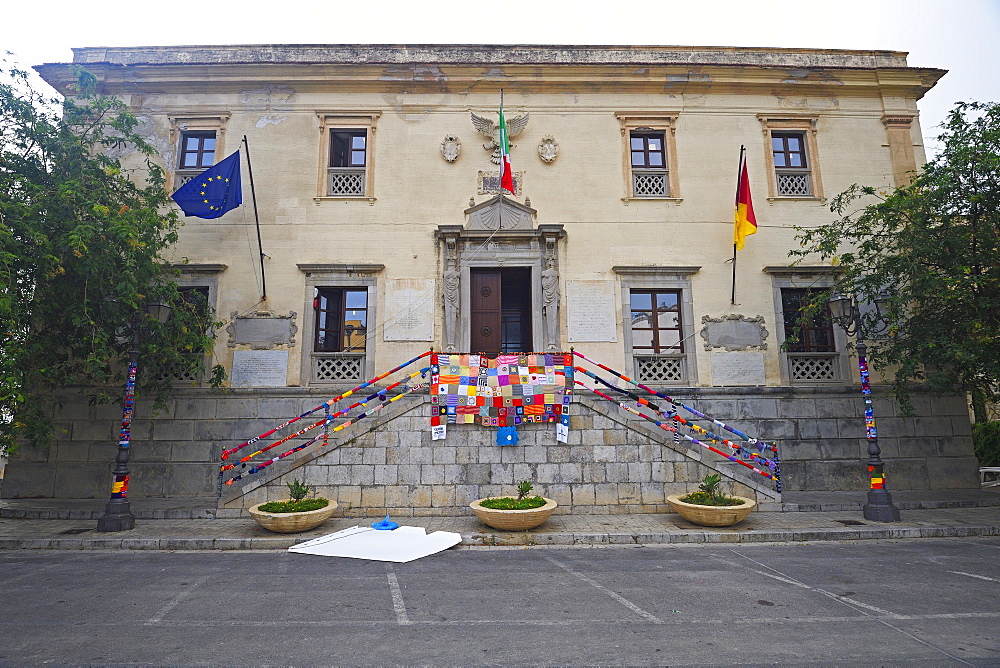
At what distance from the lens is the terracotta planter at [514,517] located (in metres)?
9.10

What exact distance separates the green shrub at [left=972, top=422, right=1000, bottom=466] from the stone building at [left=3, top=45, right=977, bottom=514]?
6.09 meters

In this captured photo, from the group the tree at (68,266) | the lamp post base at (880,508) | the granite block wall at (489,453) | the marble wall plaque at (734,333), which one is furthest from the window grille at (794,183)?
the tree at (68,266)

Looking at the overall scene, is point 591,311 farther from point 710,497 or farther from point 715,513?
point 715,513

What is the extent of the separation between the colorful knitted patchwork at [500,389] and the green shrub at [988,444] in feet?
52.6

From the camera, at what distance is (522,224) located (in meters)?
14.4

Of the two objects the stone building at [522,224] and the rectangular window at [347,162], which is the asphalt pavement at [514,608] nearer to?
the stone building at [522,224]

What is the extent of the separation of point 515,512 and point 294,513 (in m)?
3.82

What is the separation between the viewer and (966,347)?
10320 mm

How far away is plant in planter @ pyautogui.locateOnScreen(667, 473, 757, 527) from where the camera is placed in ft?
30.7

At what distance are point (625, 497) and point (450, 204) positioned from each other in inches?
342

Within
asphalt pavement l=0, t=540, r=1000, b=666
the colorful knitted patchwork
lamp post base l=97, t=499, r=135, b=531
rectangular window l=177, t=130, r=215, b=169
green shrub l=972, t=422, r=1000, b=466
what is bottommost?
asphalt pavement l=0, t=540, r=1000, b=666

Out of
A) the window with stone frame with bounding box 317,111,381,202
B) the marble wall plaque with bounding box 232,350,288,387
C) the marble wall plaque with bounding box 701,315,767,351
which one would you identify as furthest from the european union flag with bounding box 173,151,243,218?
the marble wall plaque with bounding box 701,315,767,351

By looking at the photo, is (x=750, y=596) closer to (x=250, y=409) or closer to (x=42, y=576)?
(x=42, y=576)

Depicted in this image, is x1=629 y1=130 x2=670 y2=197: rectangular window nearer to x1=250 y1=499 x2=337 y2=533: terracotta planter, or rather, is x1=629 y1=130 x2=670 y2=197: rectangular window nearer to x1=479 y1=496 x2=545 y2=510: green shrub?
x1=479 y1=496 x2=545 y2=510: green shrub
